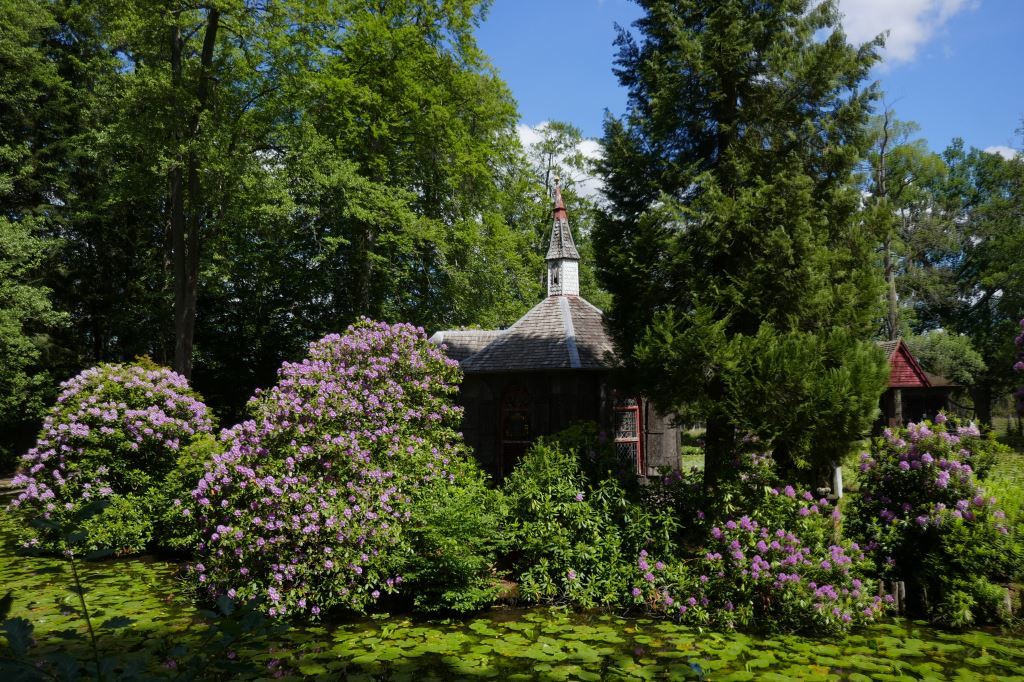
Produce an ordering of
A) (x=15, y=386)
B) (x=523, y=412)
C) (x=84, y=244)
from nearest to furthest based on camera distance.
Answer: (x=523, y=412)
(x=15, y=386)
(x=84, y=244)

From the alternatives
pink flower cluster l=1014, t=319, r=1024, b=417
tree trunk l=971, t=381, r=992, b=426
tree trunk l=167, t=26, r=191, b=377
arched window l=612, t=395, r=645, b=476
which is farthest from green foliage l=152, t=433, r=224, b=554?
tree trunk l=971, t=381, r=992, b=426

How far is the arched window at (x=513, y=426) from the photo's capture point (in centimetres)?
1399

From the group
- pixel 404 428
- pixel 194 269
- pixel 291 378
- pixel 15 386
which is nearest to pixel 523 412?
pixel 404 428

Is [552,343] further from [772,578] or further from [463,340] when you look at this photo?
[772,578]

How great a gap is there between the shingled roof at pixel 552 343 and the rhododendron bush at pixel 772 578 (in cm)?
491

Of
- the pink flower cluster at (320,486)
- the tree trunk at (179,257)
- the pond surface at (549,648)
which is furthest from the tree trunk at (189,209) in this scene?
the pond surface at (549,648)

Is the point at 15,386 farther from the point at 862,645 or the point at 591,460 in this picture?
the point at 862,645

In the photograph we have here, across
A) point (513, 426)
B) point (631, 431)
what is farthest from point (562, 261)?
point (631, 431)

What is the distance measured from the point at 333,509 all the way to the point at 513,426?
668 centimetres

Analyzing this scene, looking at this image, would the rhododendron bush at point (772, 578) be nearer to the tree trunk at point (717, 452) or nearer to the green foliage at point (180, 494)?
the tree trunk at point (717, 452)

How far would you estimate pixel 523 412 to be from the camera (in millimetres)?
14039

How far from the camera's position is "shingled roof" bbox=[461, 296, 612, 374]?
12891mm

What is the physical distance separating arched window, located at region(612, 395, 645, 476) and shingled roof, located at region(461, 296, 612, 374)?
4.40 feet

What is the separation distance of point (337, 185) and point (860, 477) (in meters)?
15.2
